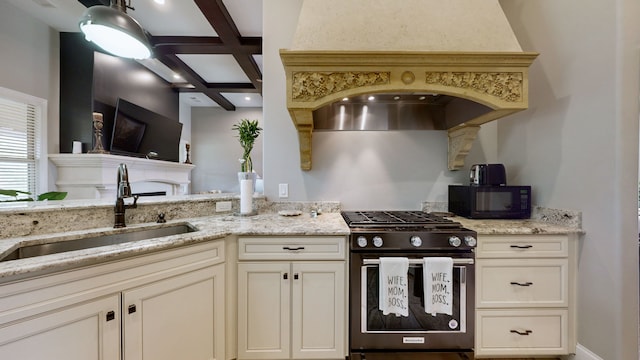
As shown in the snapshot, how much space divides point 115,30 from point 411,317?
277 centimetres

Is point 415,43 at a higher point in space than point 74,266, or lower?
higher

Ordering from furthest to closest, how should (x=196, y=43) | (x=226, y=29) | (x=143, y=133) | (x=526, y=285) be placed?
(x=143, y=133), (x=196, y=43), (x=226, y=29), (x=526, y=285)

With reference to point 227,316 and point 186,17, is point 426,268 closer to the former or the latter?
point 227,316

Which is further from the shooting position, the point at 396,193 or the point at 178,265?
the point at 396,193

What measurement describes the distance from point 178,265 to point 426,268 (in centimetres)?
149

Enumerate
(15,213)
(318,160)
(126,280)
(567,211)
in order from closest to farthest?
(126,280), (15,213), (567,211), (318,160)

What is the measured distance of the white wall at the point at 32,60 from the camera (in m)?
A: 2.88

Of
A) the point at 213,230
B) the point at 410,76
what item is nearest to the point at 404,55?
the point at 410,76

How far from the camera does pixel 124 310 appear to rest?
1.18 m

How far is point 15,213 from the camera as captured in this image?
1.32 m

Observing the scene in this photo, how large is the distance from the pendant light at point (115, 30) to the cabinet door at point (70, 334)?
66.4 inches

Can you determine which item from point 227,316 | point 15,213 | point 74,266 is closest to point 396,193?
point 227,316

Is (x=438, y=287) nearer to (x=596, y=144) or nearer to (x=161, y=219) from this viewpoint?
(x=596, y=144)

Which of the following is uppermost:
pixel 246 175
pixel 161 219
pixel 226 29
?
pixel 226 29
